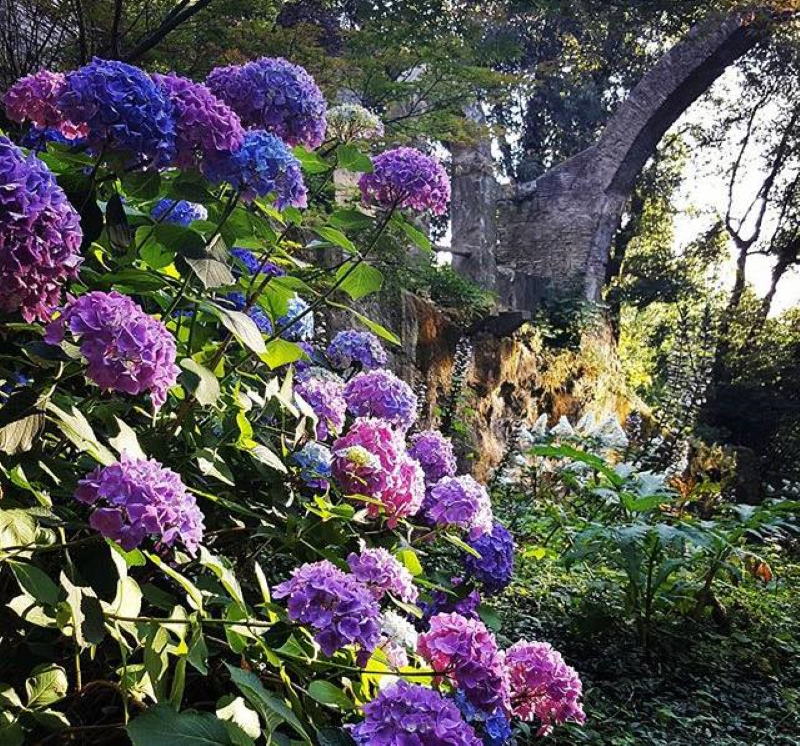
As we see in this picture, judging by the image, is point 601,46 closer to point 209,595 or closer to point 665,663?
point 665,663

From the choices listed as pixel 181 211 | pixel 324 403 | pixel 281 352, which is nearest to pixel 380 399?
pixel 324 403

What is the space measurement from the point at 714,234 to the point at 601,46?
5.49 meters

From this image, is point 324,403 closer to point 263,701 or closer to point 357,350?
point 357,350

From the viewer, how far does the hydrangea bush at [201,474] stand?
3.09 ft

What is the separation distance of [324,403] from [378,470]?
1.04 ft

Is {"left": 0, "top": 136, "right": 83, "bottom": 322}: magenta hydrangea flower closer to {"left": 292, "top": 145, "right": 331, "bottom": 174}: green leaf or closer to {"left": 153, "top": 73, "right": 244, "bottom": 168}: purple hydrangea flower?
{"left": 153, "top": 73, "right": 244, "bottom": 168}: purple hydrangea flower

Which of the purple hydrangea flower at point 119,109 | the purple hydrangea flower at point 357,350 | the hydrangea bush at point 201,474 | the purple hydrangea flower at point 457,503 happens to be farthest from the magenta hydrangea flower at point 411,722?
the purple hydrangea flower at point 357,350

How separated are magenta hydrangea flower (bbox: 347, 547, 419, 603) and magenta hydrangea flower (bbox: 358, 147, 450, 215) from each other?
817mm

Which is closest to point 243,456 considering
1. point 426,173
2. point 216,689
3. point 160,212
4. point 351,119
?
point 216,689

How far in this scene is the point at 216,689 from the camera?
135cm

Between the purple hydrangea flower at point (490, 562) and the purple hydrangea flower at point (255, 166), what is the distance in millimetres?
952

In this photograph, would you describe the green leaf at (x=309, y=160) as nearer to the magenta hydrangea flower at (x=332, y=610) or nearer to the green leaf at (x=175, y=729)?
the magenta hydrangea flower at (x=332, y=610)

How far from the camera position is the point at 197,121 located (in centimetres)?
126

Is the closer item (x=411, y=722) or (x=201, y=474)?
(x=411, y=722)
